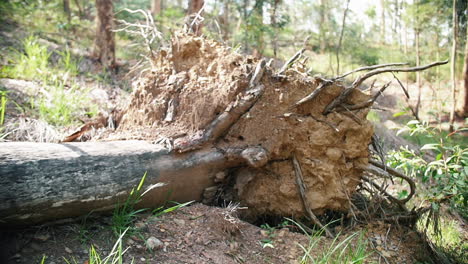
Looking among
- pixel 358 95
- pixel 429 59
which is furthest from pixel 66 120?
pixel 429 59

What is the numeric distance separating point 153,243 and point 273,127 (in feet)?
4.04

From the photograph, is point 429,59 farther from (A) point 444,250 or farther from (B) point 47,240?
(B) point 47,240

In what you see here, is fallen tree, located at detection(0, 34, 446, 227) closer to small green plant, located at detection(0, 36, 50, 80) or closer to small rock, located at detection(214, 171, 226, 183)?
small rock, located at detection(214, 171, 226, 183)

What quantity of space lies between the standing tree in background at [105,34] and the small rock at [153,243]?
5.43 meters

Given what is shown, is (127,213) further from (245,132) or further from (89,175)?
(245,132)

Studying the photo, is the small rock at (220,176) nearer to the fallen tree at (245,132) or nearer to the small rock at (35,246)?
the fallen tree at (245,132)

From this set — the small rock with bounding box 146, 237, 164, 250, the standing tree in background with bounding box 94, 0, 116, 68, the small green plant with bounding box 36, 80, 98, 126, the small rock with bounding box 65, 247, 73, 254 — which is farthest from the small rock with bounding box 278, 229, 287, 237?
the standing tree in background with bounding box 94, 0, 116, 68

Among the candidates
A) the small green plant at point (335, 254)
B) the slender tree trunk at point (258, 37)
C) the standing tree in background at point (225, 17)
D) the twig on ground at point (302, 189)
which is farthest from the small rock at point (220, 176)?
the standing tree in background at point (225, 17)

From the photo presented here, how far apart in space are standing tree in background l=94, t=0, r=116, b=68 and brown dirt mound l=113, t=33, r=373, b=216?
4.41 meters

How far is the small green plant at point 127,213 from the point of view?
200cm

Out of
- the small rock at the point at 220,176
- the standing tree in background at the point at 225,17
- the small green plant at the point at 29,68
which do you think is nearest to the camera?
the small rock at the point at 220,176

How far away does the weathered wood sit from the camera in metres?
1.70

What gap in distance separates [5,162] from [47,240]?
467 mm

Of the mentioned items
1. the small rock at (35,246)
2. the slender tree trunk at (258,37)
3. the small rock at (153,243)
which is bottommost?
the small rock at (153,243)
